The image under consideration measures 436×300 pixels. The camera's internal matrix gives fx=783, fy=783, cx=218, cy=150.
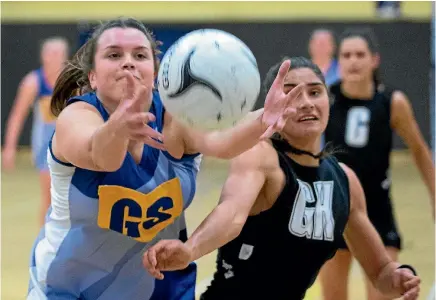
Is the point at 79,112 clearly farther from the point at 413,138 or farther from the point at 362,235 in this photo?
the point at 413,138

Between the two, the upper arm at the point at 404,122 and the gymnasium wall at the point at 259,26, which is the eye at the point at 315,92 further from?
the gymnasium wall at the point at 259,26

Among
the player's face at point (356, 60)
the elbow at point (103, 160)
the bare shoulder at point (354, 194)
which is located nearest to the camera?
the elbow at point (103, 160)

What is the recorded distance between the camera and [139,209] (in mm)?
2502

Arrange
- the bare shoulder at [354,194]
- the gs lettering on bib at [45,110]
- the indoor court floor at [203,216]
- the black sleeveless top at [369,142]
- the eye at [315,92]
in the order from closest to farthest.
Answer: the eye at [315,92] < the bare shoulder at [354,194] < the black sleeveless top at [369,142] < the indoor court floor at [203,216] < the gs lettering on bib at [45,110]

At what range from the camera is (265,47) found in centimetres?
1254

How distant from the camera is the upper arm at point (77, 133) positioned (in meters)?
2.22

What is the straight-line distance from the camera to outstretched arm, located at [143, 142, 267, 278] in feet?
7.57

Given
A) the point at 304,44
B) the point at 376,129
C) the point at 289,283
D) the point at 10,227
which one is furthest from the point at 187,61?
the point at 304,44

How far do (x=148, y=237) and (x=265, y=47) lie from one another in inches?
401

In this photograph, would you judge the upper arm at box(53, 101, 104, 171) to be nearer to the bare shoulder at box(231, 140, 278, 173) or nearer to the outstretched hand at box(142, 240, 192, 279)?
the outstretched hand at box(142, 240, 192, 279)

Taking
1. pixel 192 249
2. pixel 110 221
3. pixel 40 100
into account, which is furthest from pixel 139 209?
pixel 40 100

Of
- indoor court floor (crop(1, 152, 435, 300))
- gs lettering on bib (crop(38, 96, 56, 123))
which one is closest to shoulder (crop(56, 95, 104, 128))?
indoor court floor (crop(1, 152, 435, 300))

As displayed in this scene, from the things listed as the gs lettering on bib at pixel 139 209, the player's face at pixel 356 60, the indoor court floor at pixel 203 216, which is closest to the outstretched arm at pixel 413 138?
the player's face at pixel 356 60

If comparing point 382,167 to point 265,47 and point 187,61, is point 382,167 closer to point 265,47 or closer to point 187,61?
point 187,61
